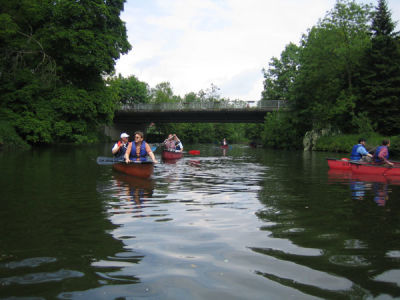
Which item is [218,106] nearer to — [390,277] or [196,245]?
[196,245]

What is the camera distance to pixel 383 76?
35.0 m

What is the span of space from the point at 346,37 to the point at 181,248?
142 ft

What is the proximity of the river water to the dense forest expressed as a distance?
22513 millimetres

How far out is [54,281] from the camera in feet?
11.1

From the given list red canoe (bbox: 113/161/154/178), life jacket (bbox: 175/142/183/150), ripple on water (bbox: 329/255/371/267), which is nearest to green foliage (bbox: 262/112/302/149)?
life jacket (bbox: 175/142/183/150)

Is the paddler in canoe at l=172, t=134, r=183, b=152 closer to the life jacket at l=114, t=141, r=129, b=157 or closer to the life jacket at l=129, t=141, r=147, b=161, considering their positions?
the life jacket at l=114, t=141, r=129, b=157

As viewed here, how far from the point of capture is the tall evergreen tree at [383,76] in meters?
34.1

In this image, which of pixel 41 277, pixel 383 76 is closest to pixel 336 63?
pixel 383 76

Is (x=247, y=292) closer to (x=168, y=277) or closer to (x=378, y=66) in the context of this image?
(x=168, y=277)

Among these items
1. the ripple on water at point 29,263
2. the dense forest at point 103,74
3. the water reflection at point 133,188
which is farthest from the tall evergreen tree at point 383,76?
the ripple on water at point 29,263

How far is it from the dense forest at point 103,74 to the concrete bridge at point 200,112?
16.0 ft

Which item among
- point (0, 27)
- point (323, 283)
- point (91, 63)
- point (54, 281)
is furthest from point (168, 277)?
point (0, 27)

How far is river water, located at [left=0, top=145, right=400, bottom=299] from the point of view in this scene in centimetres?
325

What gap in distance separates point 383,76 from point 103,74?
2806 cm
